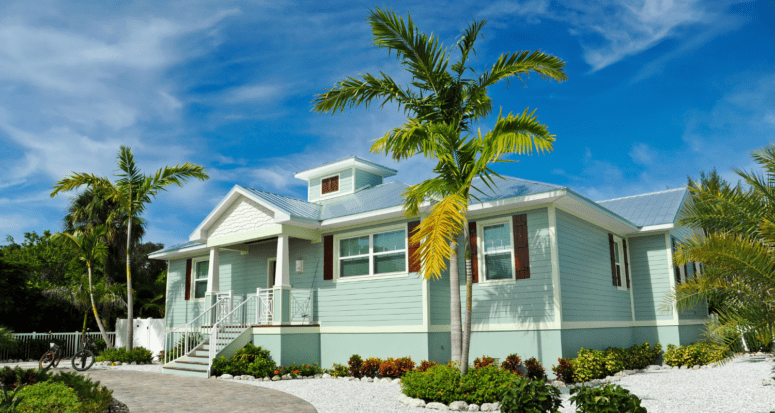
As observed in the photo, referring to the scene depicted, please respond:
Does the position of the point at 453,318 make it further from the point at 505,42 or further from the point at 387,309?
the point at 505,42

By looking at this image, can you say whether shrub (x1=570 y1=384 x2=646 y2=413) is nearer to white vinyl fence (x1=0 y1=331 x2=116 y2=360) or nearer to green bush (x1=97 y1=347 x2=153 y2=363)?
green bush (x1=97 y1=347 x2=153 y2=363)

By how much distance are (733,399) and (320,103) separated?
949cm

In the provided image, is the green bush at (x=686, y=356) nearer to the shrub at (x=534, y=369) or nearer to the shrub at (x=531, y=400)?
the shrub at (x=534, y=369)

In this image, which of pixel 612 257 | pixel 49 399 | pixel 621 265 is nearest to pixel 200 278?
pixel 49 399

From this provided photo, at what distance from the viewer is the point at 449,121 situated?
1086 centimetres

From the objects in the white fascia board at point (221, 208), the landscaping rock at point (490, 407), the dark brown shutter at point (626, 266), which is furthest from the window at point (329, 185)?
the landscaping rock at point (490, 407)

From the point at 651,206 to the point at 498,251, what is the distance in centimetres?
705

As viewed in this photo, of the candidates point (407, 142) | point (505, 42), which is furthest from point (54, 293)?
point (505, 42)

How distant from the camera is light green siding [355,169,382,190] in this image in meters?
18.4

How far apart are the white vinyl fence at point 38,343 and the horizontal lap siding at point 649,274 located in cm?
1915

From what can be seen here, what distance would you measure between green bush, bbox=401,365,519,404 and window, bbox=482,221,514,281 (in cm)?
343

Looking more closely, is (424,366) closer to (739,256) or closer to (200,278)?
(739,256)

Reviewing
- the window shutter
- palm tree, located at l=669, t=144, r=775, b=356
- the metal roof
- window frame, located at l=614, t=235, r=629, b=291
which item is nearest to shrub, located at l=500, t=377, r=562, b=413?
palm tree, located at l=669, t=144, r=775, b=356

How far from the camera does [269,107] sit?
55.2ft
